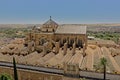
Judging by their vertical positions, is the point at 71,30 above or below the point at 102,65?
above

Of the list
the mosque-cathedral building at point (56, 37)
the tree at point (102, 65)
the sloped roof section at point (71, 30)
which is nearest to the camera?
the tree at point (102, 65)

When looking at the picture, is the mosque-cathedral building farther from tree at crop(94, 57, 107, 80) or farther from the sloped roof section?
tree at crop(94, 57, 107, 80)

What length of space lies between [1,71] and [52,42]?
1353 centimetres

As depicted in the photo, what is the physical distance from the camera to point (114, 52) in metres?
39.3

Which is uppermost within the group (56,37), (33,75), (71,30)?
Answer: (71,30)

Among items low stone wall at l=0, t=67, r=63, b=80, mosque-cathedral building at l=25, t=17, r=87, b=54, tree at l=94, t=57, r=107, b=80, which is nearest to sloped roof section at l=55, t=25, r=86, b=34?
mosque-cathedral building at l=25, t=17, r=87, b=54

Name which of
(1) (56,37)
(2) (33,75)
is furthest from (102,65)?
(1) (56,37)

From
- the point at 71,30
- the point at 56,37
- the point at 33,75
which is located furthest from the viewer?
the point at 71,30

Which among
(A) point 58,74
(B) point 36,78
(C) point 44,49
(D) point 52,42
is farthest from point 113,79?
(D) point 52,42

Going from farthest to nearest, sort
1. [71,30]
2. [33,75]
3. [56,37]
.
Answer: [71,30] < [56,37] < [33,75]

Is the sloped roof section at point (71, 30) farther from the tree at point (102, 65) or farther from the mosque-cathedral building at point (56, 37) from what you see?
the tree at point (102, 65)

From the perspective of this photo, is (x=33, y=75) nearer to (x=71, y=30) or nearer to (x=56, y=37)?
(x=56, y=37)

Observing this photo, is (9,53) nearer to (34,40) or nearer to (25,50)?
(25,50)

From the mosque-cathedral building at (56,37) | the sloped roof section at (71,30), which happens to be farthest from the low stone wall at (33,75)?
the sloped roof section at (71,30)
